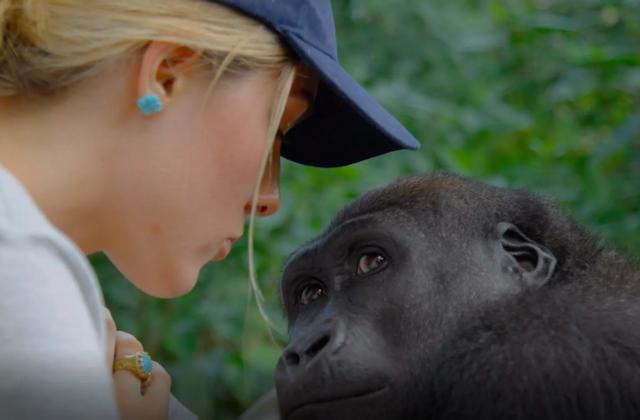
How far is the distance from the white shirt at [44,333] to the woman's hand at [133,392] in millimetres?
482

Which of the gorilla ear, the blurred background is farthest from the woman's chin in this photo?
the blurred background

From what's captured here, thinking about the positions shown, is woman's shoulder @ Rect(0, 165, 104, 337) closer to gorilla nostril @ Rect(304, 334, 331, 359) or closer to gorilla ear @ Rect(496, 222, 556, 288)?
gorilla nostril @ Rect(304, 334, 331, 359)

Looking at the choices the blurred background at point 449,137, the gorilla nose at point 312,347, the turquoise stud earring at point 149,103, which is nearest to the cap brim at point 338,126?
the turquoise stud earring at point 149,103

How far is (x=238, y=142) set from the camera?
7.39ft

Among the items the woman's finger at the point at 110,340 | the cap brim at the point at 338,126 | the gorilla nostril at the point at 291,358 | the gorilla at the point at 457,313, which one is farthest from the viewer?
the gorilla nostril at the point at 291,358

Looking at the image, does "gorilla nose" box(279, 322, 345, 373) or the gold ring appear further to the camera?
"gorilla nose" box(279, 322, 345, 373)

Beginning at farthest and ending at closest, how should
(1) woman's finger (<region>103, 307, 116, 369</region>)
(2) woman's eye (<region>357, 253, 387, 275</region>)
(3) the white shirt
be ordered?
1. (2) woman's eye (<region>357, 253, 387, 275</region>)
2. (1) woman's finger (<region>103, 307, 116, 369</region>)
3. (3) the white shirt

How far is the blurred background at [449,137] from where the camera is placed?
4.45 metres

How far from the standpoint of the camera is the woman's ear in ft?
7.07

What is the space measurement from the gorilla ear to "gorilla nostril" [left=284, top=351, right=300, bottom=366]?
0.59 meters

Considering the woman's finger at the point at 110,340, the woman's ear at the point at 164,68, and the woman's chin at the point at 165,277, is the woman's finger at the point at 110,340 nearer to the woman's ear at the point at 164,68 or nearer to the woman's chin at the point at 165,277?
the woman's chin at the point at 165,277

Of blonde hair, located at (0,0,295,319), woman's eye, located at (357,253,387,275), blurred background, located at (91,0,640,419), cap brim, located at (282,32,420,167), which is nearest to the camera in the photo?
blonde hair, located at (0,0,295,319)

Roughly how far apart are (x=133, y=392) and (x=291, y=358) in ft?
1.40

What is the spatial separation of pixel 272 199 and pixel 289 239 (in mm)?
1891
